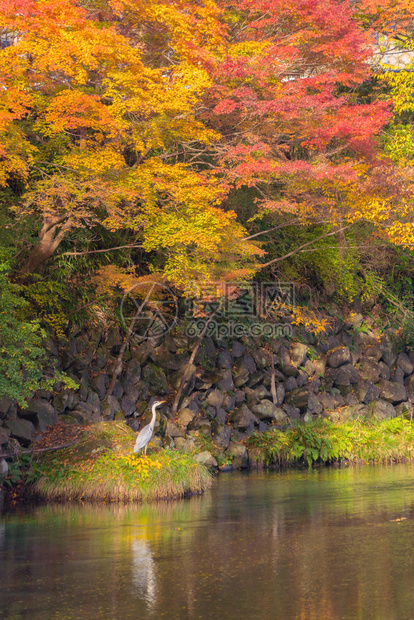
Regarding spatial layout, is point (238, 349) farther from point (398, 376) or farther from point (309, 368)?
point (398, 376)

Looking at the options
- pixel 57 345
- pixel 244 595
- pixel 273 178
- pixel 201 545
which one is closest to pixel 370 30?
pixel 273 178

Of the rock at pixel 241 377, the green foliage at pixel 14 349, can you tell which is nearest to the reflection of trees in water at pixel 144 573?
the green foliage at pixel 14 349

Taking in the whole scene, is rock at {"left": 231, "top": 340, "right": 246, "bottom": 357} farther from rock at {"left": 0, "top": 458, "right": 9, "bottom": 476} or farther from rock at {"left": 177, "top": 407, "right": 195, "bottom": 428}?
rock at {"left": 0, "top": 458, "right": 9, "bottom": 476}

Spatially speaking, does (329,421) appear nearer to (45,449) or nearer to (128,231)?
(128,231)

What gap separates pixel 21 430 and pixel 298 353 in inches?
444

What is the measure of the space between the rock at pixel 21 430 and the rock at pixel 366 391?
13.5m

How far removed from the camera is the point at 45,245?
18031 mm

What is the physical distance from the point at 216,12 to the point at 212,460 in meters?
11.1

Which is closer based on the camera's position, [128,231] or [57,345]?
[57,345]

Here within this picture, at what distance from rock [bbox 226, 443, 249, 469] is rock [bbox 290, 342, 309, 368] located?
4860 millimetres

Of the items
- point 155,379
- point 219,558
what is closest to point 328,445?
point 155,379

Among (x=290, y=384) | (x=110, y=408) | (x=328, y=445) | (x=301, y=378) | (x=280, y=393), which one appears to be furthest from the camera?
(x=301, y=378)

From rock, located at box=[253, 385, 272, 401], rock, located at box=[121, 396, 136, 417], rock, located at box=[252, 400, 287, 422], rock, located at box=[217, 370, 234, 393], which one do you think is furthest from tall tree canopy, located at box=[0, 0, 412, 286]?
rock, located at box=[252, 400, 287, 422]

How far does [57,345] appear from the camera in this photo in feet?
63.3
